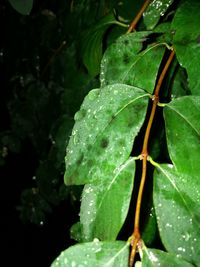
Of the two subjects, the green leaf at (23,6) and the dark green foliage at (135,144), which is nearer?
the dark green foliage at (135,144)

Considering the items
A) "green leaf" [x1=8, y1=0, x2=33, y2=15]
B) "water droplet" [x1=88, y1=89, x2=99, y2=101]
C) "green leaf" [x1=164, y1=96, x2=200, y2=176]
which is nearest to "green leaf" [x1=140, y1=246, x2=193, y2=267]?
"green leaf" [x1=164, y1=96, x2=200, y2=176]

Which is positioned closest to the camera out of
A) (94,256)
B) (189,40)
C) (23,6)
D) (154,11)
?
(94,256)

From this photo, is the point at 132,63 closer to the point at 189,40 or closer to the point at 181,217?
the point at 189,40

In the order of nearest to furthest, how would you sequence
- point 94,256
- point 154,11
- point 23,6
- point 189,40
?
1. point 94,256
2. point 189,40
3. point 154,11
4. point 23,6

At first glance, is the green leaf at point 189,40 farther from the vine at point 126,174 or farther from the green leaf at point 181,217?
the green leaf at point 181,217

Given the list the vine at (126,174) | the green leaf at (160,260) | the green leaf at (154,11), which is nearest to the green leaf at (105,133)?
the vine at (126,174)

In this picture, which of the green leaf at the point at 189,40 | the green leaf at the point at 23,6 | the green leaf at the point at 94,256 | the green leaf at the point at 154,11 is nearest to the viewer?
the green leaf at the point at 94,256

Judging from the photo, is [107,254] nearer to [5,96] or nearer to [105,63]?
[105,63]

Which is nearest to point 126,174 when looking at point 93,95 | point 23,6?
point 93,95
